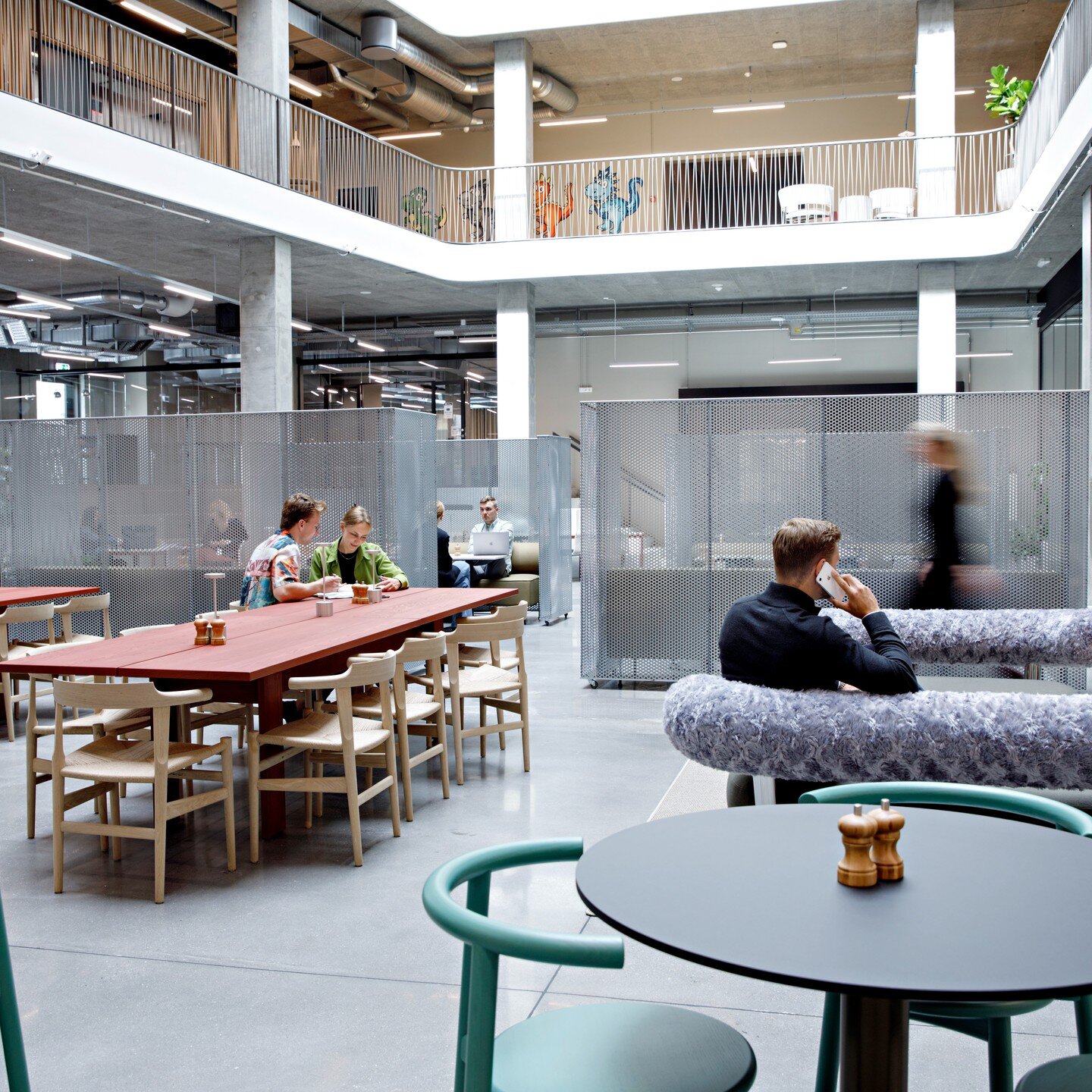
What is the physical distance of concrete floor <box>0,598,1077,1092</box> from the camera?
2785mm

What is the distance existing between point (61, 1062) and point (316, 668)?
284 centimetres

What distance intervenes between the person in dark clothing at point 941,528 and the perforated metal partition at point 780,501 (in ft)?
0.82

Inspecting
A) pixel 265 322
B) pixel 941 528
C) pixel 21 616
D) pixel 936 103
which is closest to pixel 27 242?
pixel 265 322

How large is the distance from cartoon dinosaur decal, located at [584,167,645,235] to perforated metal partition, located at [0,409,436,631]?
29.0ft

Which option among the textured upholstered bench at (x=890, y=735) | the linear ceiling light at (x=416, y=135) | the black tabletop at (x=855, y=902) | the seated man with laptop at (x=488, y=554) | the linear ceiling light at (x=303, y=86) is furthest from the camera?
the linear ceiling light at (x=416, y=135)

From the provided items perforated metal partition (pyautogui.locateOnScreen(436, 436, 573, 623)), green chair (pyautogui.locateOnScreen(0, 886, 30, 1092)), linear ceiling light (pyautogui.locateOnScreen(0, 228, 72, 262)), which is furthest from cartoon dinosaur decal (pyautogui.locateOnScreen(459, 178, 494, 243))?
green chair (pyautogui.locateOnScreen(0, 886, 30, 1092))

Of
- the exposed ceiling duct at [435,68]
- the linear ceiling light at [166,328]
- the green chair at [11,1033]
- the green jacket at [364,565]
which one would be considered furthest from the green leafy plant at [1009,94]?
the green chair at [11,1033]

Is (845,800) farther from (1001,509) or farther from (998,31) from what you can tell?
(998,31)

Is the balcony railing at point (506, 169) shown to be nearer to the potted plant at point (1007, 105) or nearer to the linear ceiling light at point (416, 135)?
the potted plant at point (1007, 105)

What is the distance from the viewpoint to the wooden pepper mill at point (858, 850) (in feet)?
5.57

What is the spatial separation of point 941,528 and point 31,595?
6188 millimetres

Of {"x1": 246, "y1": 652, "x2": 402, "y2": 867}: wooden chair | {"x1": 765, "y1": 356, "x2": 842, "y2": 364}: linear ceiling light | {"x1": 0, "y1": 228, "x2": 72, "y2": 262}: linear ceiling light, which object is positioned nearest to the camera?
{"x1": 246, "y1": 652, "x2": 402, "y2": 867}: wooden chair

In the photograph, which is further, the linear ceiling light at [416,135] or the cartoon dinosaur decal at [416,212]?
the linear ceiling light at [416,135]

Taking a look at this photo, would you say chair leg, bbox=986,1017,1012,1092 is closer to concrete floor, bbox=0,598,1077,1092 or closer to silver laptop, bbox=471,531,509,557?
concrete floor, bbox=0,598,1077,1092
